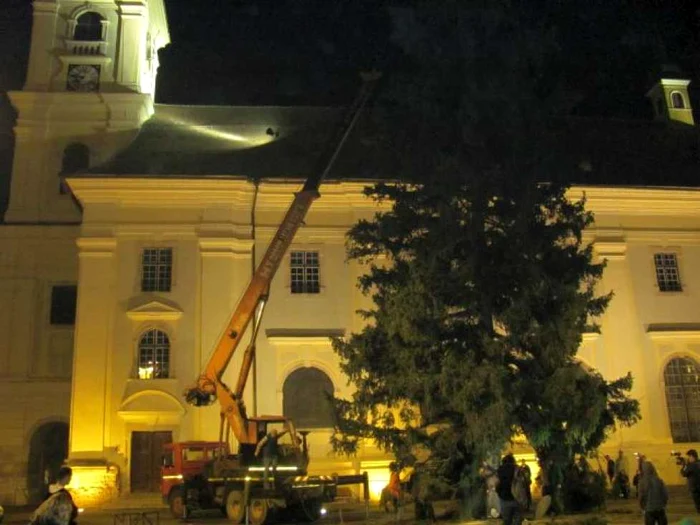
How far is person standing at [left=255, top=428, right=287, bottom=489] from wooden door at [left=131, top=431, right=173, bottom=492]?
692 centimetres

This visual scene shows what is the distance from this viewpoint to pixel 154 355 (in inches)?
914

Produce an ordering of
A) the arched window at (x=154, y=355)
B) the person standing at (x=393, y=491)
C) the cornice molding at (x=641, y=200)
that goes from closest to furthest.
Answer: the person standing at (x=393, y=491), the arched window at (x=154, y=355), the cornice molding at (x=641, y=200)

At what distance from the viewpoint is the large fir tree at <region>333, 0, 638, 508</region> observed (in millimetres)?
15438

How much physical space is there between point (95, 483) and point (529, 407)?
42.0 ft

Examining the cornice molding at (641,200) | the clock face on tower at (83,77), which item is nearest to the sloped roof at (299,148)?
the cornice molding at (641,200)

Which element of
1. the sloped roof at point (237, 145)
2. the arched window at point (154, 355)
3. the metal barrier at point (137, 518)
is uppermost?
the sloped roof at point (237, 145)

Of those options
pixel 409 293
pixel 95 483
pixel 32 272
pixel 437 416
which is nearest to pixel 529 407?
pixel 437 416

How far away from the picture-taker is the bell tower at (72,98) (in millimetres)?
27562

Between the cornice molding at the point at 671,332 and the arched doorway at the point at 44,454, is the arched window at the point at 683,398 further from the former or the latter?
the arched doorway at the point at 44,454

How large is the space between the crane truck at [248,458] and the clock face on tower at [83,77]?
13271 millimetres

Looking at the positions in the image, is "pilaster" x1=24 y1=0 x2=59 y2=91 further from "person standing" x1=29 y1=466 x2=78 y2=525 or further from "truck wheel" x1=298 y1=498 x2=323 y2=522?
"person standing" x1=29 y1=466 x2=78 y2=525

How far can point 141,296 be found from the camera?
23.4m

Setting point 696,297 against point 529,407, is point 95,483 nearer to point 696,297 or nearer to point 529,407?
point 529,407

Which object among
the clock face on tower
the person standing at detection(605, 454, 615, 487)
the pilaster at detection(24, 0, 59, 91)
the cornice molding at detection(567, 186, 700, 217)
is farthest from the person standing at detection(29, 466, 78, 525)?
the pilaster at detection(24, 0, 59, 91)
